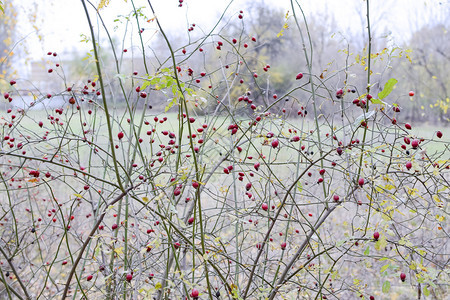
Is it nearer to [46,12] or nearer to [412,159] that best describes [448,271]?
[412,159]

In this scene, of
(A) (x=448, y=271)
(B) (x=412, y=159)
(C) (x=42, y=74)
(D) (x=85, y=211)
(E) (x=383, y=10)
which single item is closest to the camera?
(B) (x=412, y=159)

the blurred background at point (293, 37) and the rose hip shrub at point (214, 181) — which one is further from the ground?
the blurred background at point (293, 37)

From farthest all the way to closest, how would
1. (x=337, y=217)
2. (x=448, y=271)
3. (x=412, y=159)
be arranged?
1. (x=337, y=217)
2. (x=448, y=271)
3. (x=412, y=159)

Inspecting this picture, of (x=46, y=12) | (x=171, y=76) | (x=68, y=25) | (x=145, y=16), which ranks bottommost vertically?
(x=171, y=76)

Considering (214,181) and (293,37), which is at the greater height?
(293,37)

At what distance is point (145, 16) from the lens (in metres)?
1.57

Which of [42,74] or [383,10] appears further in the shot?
[383,10]

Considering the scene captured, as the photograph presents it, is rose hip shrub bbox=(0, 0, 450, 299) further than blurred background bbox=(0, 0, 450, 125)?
No

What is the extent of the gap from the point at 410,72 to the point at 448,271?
Answer: 843 cm

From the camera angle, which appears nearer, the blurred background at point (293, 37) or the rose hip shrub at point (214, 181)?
the rose hip shrub at point (214, 181)

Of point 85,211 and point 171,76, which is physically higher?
point 85,211

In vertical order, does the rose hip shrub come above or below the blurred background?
below

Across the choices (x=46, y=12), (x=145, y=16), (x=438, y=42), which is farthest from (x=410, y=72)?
(x=145, y=16)

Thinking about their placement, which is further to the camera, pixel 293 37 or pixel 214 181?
pixel 293 37
